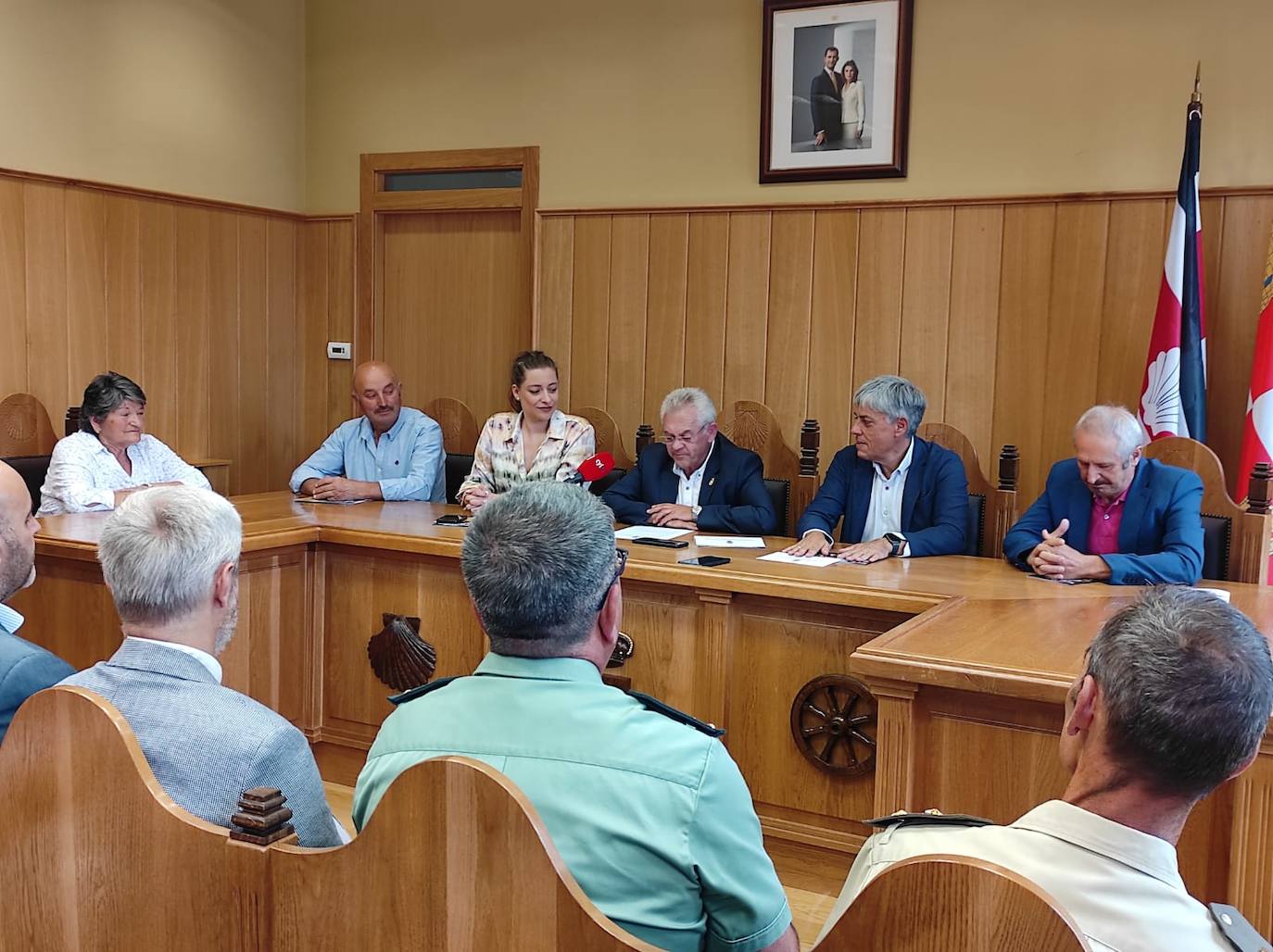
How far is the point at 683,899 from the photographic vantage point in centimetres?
126

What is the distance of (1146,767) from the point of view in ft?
3.85

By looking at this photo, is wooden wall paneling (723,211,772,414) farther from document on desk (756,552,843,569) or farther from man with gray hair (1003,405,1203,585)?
man with gray hair (1003,405,1203,585)

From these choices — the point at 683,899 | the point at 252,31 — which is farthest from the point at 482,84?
the point at 683,899

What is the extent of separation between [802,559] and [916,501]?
0.62 metres

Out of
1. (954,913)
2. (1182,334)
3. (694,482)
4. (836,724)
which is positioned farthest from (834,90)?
(954,913)

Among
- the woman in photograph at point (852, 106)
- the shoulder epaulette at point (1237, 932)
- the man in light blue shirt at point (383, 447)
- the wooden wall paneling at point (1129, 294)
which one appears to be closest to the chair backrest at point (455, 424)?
the man in light blue shirt at point (383, 447)

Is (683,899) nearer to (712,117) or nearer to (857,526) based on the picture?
(857,526)

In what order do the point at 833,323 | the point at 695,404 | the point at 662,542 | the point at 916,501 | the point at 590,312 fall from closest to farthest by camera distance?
the point at 662,542
the point at 916,501
the point at 695,404
the point at 833,323
the point at 590,312

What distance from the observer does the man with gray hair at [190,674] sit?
1.44m

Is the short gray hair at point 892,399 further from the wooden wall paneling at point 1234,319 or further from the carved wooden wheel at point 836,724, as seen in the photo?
the wooden wall paneling at point 1234,319

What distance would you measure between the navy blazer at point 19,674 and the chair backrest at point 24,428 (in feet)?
11.1

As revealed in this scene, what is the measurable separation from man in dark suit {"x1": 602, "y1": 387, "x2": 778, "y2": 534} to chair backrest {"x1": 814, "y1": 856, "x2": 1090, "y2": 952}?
10.1ft

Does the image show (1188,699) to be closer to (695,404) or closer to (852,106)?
(695,404)

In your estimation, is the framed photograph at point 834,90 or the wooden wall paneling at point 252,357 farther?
the wooden wall paneling at point 252,357
